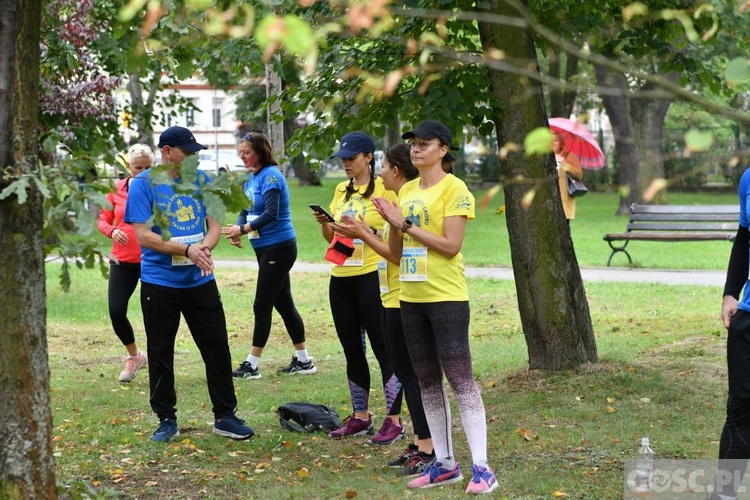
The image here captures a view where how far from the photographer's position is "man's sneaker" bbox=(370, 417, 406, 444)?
6707 mm

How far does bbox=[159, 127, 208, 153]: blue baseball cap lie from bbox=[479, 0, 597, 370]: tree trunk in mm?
2567

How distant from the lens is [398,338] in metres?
5.98

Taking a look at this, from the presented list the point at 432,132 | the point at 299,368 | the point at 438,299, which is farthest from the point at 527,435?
the point at 299,368

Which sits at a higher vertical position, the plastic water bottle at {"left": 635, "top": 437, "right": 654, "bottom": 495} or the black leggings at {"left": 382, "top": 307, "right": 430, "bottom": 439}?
the black leggings at {"left": 382, "top": 307, "right": 430, "bottom": 439}

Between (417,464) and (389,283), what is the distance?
1.06 metres

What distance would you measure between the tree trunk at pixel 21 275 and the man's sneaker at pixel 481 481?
217cm

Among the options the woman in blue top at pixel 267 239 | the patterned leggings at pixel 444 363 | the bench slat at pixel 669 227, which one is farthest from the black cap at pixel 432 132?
the bench slat at pixel 669 227

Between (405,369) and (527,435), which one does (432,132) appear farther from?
(527,435)

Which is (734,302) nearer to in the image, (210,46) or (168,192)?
(168,192)

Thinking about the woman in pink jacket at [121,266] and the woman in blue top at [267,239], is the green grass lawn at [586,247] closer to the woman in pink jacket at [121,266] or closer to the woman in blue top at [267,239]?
the woman in blue top at [267,239]

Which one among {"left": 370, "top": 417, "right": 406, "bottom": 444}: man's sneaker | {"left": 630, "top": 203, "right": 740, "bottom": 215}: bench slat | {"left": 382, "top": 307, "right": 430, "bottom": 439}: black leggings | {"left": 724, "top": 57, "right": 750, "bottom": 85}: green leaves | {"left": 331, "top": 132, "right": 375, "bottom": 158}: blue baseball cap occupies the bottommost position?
{"left": 370, "top": 417, "right": 406, "bottom": 444}: man's sneaker

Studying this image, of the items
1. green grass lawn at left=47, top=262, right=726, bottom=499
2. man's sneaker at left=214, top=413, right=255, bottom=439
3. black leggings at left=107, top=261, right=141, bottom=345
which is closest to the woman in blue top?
green grass lawn at left=47, top=262, right=726, bottom=499

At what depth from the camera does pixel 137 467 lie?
6.11 meters

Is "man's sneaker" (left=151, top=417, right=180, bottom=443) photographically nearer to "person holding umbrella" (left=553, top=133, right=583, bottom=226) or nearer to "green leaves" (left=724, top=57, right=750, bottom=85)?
"green leaves" (left=724, top=57, right=750, bottom=85)
